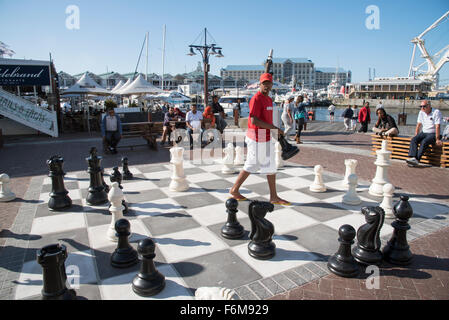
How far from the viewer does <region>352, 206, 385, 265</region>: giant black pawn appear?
9.81 ft

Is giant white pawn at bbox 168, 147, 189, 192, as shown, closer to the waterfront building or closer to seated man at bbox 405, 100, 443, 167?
seated man at bbox 405, 100, 443, 167

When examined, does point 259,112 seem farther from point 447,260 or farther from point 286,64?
point 286,64

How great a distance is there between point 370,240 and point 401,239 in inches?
13.2

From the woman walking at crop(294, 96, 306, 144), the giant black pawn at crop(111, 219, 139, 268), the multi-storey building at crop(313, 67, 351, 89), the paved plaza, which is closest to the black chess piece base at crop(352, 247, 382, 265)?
the paved plaza

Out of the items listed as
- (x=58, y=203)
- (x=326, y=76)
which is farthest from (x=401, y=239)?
(x=326, y=76)

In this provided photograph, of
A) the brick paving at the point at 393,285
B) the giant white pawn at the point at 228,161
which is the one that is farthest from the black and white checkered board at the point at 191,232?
the giant white pawn at the point at 228,161

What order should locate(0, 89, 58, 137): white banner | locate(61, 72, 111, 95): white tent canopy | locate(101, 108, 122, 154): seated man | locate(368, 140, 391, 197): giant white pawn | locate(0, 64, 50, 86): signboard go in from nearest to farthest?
locate(368, 140, 391, 197): giant white pawn < locate(101, 108, 122, 154): seated man < locate(0, 64, 50, 86): signboard < locate(0, 89, 58, 137): white banner < locate(61, 72, 111, 95): white tent canopy

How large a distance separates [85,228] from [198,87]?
81349 millimetres

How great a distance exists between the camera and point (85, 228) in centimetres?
392

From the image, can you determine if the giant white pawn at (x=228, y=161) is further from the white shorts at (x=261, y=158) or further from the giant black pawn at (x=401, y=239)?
the giant black pawn at (x=401, y=239)

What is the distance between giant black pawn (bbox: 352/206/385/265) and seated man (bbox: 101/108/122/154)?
8.18 meters

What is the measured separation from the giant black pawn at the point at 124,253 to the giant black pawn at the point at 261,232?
1242 millimetres

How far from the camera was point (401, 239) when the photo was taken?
3061 millimetres

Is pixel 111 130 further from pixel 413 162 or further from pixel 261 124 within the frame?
pixel 413 162
